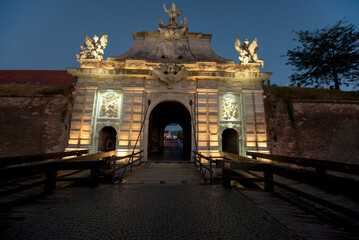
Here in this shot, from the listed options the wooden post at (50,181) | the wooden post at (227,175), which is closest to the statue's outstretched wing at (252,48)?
the wooden post at (227,175)

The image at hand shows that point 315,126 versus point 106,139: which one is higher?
point 315,126

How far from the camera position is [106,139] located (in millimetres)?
12328

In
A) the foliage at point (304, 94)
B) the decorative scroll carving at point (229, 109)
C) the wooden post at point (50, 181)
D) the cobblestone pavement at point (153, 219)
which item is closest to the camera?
the cobblestone pavement at point (153, 219)

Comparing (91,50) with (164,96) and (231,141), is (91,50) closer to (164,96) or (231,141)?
(164,96)

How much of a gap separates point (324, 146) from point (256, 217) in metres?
14.7

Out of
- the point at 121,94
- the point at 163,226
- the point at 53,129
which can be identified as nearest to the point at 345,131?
the point at 163,226

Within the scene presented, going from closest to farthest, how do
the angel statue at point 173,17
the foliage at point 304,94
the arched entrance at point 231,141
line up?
1. the arched entrance at point 231,141
2. the angel statue at point 173,17
3. the foliage at point 304,94

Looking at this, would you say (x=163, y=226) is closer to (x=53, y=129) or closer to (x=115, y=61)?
(x=115, y=61)

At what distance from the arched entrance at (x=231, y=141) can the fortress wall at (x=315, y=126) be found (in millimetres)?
3126

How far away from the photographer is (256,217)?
2656 mm

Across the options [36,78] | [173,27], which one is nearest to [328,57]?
[173,27]

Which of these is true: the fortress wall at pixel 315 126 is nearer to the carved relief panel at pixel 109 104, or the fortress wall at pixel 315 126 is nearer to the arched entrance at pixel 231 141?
the arched entrance at pixel 231 141

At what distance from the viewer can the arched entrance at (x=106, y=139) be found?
11227 mm

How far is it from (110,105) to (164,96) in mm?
4158
